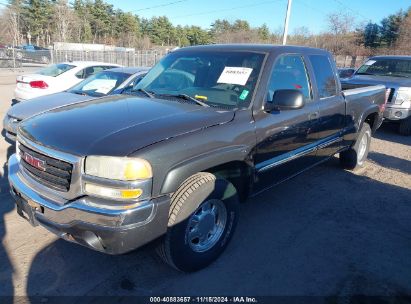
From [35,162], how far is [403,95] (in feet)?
28.4

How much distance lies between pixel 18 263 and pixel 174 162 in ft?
5.74

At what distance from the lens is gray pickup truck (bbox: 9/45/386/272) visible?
2.51 metres

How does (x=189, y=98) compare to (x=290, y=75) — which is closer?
(x=189, y=98)

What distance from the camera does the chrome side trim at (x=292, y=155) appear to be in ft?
11.9

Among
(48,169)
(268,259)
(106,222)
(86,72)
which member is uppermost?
(86,72)

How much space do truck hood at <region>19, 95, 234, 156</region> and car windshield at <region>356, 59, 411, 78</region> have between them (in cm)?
854

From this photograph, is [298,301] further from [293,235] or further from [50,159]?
[50,159]

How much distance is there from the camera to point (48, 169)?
2750 millimetres

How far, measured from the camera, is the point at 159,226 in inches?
103

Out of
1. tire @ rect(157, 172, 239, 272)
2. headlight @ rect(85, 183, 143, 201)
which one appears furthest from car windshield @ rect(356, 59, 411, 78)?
headlight @ rect(85, 183, 143, 201)

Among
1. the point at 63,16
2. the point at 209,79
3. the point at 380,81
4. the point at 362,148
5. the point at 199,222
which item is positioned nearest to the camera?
the point at 199,222

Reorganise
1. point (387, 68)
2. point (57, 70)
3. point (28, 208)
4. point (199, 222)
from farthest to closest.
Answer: point (387, 68) → point (57, 70) → point (199, 222) → point (28, 208)

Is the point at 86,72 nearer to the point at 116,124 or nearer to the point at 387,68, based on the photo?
the point at 116,124

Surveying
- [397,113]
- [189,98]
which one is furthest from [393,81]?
[189,98]
